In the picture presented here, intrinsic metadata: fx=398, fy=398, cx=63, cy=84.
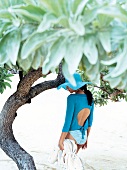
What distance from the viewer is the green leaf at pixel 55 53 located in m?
1.00

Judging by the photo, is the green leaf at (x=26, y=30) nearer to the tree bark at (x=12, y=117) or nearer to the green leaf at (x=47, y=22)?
the green leaf at (x=47, y=22)

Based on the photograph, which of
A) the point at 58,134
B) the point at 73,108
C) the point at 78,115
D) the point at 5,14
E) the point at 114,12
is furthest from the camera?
the point at 58,134

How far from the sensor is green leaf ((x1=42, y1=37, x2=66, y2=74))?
100cm

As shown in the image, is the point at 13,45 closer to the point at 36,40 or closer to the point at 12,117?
the point at 36,40

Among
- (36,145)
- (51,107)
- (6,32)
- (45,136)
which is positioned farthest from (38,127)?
(6,32)

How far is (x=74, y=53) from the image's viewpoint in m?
0.98

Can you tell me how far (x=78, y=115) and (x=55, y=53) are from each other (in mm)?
2358

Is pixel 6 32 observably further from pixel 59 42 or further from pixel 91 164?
pixel 91 164

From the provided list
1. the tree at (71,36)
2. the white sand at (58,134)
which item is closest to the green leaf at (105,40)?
the tree at (71,36)

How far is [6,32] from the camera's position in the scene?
1.16 metres

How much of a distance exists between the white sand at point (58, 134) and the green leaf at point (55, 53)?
4.14 metres

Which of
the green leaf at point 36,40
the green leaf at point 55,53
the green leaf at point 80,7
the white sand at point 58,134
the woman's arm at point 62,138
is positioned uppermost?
the white sand at point 58,134

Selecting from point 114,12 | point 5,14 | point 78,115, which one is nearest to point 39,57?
point 5,14

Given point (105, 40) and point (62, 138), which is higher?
point (62, 138)
